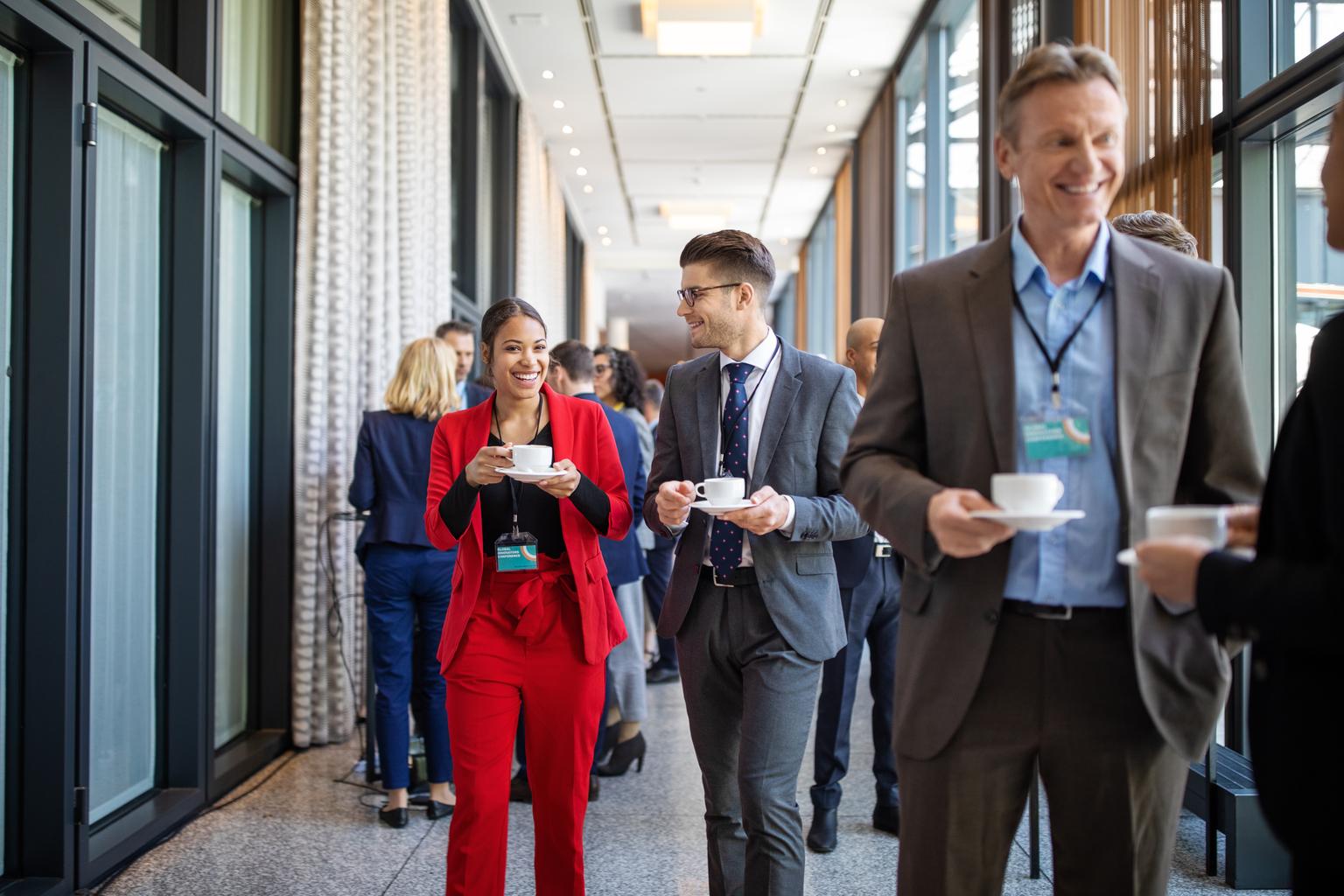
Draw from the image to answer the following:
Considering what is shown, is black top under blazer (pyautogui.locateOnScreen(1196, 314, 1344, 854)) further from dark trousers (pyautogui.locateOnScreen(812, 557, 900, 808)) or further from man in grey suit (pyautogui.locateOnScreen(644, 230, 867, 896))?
dark trousers (pyautogui.locateOnScreen(812, 557, 900, 808))

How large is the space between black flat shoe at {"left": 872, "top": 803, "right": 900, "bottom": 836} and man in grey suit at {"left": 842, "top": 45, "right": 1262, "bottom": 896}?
2.32 m

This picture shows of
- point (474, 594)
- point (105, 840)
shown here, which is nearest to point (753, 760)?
point (474, 594)

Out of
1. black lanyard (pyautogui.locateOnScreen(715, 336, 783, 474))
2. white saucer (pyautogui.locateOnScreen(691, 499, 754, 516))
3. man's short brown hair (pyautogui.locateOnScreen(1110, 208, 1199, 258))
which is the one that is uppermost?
man's short brown hair (pyautogui.locateOnScreen(1110, 208, 1199, 258))

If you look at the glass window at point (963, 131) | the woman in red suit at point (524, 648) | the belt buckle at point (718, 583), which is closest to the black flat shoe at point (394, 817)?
the woman in red suit at point (524, 648)

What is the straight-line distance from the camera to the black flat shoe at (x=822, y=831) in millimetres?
3623

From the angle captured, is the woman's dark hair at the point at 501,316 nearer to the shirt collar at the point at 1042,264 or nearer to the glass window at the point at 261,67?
the shirt collar at the point at 1042,264

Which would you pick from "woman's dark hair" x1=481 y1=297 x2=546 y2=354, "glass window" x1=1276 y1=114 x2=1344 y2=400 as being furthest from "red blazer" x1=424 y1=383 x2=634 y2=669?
"glass window" x1=1276 y1=114 x2=1344 y2=400

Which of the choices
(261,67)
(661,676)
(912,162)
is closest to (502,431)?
Answer: (261,67)

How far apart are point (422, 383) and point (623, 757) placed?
5.78 ft

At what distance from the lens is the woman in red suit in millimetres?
2527

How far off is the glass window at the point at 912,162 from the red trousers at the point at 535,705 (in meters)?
7.11

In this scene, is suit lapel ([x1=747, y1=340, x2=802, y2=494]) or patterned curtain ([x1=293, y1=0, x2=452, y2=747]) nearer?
suit lapel ([x1=747, y1=340, x2=802, y2=494])

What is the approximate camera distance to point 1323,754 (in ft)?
3.78

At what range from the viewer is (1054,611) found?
150 centimetres
